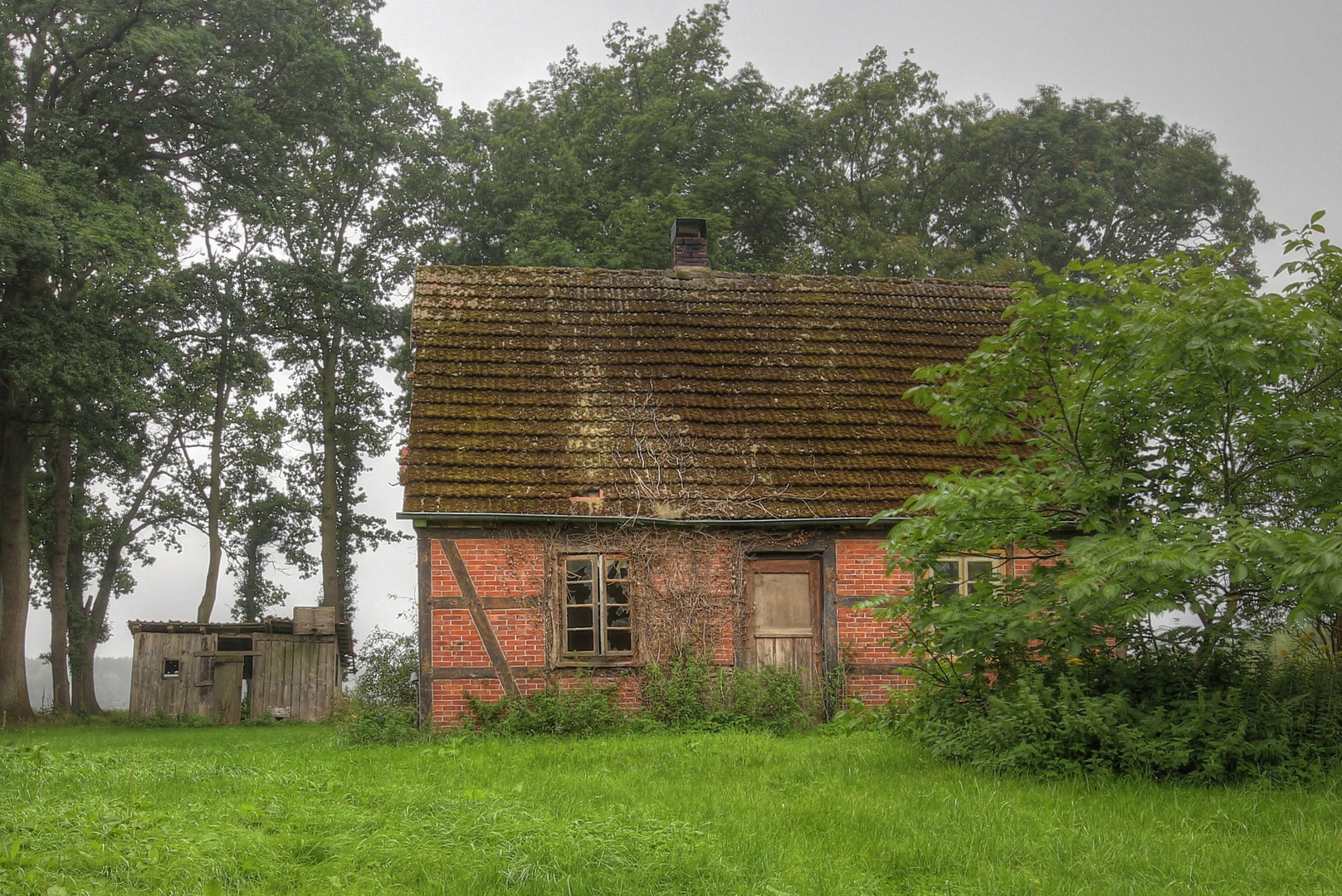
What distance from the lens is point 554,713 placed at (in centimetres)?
1393

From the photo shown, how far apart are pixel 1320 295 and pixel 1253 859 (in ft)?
17.4

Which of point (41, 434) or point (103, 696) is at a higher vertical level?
point (41, 434)

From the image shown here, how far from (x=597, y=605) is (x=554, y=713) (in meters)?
1.57

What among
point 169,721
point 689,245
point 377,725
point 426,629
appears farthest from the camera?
point 169,721

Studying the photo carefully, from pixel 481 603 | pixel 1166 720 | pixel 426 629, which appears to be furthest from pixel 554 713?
pixel 1166 720

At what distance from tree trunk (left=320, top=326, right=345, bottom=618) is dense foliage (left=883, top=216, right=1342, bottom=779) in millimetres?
22001

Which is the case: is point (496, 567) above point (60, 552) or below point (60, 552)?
below

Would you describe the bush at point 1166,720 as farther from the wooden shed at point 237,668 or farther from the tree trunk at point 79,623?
the tree trunk at point 79,623

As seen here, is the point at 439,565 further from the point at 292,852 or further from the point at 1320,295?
the point at 1320,295

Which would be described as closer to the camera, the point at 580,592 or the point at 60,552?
the point at 580,592

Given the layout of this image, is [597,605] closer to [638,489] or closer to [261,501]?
[638,489]

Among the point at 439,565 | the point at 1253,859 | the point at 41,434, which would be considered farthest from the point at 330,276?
the point at 1253,859

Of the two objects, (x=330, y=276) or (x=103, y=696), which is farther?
(x=103, y=696)

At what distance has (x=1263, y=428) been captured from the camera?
370 inches
